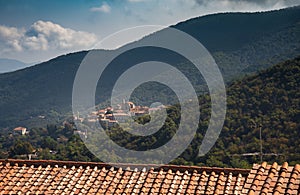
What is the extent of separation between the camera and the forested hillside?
21.7 meters

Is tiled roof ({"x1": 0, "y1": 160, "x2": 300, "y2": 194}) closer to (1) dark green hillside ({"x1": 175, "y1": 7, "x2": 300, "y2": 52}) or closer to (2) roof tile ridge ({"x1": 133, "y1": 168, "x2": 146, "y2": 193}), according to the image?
(2) roof tile ridge ({"x1": 133, "y1": 168, "x2": 146, "y2": 193})

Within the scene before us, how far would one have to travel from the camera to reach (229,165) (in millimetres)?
19953

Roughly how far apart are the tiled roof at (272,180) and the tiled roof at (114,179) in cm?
15

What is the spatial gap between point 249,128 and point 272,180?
68.1ft

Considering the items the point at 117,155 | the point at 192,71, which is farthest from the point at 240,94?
the point at 192,71

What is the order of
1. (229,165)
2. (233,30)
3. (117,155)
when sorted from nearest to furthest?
(229,165) < (117,155) < (233,30)

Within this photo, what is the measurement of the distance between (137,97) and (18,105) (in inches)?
1504

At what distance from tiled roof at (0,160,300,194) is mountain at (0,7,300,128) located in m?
26.7

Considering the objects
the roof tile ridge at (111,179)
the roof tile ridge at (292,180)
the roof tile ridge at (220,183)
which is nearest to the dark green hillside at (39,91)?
the roof tile ridge at (111,179)

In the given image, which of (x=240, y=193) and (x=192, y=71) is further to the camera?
(x=192, y=71)

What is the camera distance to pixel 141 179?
20.8ft

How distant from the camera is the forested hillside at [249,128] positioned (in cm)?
2166

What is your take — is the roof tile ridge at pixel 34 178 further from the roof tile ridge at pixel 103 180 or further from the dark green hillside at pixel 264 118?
the dark green hillside at pixel 264 118

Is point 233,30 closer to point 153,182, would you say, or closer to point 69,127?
point 69,127
